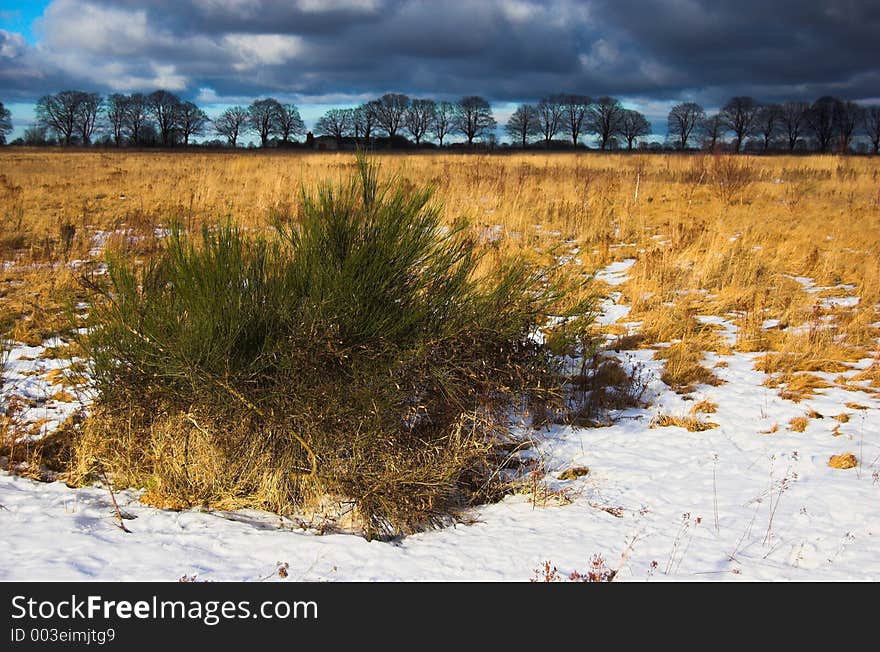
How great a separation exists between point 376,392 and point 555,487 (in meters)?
1.53

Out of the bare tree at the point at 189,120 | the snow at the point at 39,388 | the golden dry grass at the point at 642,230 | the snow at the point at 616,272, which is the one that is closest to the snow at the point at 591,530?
the snow at the point at 39,388

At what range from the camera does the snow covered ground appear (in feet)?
10.9

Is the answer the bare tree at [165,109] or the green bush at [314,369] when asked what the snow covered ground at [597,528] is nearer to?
the green bush at [314,369]

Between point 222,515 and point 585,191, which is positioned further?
point 585,191

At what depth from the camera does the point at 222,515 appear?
13.9 ft

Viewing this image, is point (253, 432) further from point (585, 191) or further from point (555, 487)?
point (585, 191)

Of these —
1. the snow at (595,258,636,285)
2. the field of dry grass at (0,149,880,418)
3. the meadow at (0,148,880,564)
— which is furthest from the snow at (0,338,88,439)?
the snow at (595,258,636,285)

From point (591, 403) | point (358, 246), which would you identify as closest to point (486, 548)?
point (358, 246)

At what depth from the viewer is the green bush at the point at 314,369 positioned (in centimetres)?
407

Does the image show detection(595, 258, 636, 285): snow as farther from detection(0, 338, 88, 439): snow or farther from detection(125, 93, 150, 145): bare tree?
detection(125, 93, 150, 145): bare tree

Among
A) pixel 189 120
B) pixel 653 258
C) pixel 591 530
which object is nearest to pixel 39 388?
pixel 591 530

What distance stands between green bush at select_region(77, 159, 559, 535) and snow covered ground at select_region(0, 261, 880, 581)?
0.88ft

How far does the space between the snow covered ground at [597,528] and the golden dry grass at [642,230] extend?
2083 millimetres

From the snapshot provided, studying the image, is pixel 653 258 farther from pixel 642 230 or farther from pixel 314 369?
pixel 314 369
